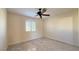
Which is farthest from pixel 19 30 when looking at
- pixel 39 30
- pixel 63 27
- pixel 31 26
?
pixel 63 27

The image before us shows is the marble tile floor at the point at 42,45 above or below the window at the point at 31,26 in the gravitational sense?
below

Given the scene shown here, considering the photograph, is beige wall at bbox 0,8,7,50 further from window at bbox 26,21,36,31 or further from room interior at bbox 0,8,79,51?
window at bbox 26,21,36,31

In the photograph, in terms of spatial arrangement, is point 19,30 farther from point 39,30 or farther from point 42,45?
point 42,45

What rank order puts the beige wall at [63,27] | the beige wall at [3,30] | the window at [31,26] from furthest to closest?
the window at [31,26] < the beige wall at [63,27] < the beige wall at [3,30]

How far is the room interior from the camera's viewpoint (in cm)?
125

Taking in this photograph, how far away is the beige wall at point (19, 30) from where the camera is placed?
1.33 meters

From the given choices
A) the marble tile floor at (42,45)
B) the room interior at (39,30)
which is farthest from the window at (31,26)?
the marble tile floor at (42,45)

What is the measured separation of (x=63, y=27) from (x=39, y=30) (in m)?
0.46

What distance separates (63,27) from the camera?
1441 mm

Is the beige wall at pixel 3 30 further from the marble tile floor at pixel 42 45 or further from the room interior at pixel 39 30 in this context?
the marble tile floor at pixel 42 45

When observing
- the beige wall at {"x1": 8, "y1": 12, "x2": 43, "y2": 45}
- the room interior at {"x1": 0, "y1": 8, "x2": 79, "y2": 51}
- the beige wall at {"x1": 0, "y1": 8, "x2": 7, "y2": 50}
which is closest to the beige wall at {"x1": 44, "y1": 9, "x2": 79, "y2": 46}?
the room interior at {"x1": 0, "y1": 8, "x2": 79, "y2": 51}

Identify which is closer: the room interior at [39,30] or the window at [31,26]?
the room interior at [39,30]
